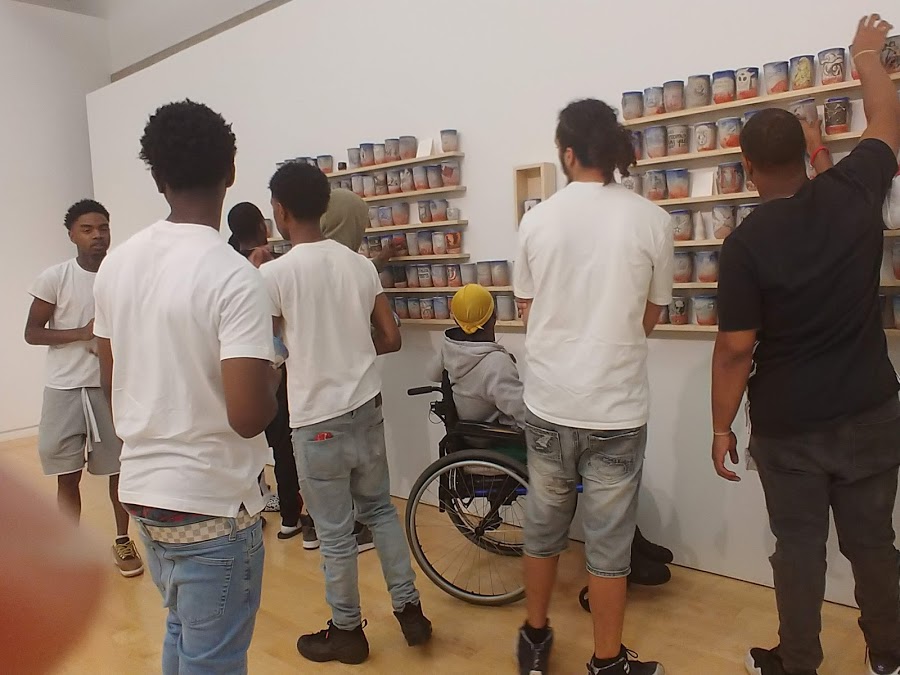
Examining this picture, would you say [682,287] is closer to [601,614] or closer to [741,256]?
[741,256]

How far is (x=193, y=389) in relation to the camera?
132 cm

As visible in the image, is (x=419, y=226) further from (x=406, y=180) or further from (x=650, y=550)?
(x=650, y=550)

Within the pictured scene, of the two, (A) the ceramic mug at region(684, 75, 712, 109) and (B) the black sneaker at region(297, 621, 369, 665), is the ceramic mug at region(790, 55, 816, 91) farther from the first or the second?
(B) the black sneaker at region(297, 621, 369, 665)

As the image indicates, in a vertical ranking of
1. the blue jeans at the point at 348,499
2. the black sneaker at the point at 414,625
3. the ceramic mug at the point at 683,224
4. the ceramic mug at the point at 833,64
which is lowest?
the black sneaker at the point at 414,625

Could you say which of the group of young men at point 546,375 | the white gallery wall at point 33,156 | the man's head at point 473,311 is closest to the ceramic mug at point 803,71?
the group of young men at point 546,375

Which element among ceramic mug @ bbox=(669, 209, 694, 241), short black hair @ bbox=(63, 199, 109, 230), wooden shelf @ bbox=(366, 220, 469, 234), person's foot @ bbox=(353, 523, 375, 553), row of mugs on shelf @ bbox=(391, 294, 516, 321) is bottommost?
person's foot @ bbox=(353, 523, 375, 553)

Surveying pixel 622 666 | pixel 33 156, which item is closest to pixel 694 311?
pixel 622 666

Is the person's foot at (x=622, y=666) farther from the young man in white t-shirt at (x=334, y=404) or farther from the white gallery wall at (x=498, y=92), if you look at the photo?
the white gallery wall at (x=498, y=92)

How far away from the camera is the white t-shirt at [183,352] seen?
1.30m

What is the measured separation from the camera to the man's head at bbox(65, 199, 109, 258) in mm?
2795

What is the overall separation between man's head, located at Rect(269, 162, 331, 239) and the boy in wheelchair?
1.84ft

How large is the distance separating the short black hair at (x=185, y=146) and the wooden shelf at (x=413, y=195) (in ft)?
5.88

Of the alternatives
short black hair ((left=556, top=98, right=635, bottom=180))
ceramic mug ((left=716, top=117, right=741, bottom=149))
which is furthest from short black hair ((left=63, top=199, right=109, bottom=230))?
ceramic mug ((left=716, top=117, right=741, bottom=149))

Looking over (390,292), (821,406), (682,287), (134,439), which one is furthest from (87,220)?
(821,406)
